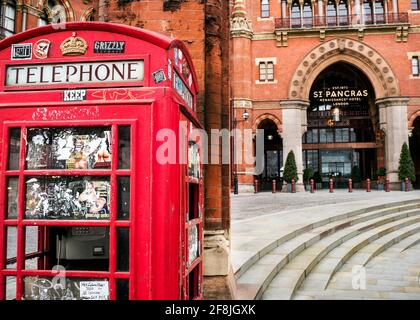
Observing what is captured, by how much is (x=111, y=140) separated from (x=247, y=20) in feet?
91.9

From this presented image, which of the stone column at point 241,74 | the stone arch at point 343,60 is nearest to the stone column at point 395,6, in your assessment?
the stone arch at point 343,60

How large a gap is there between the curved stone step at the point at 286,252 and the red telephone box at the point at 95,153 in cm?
232

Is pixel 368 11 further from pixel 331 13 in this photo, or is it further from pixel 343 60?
pixel 343 60

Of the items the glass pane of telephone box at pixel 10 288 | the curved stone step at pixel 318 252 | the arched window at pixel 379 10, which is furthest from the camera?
the arched window at pixel 379 10

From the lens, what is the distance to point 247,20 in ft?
91.9

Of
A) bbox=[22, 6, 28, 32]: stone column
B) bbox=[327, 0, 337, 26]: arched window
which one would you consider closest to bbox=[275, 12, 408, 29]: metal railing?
bbox=[327, 0, 337, 26]: arched window

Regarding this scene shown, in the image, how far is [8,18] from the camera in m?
20.2

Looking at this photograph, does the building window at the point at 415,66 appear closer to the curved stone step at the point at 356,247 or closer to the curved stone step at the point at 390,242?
the curved stone step at the point at 390,242

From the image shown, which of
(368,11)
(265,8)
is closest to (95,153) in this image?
(265,8)

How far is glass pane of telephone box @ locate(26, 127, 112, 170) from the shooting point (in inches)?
92.6

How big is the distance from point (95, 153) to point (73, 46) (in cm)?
74

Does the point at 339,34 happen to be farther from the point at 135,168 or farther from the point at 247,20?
the point at 135,168

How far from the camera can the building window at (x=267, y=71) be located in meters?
28.2

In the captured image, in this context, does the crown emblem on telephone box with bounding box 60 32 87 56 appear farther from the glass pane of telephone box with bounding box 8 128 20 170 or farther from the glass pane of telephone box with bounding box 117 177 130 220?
the glass pane of telephone box with bounding box 117 177 130 220
